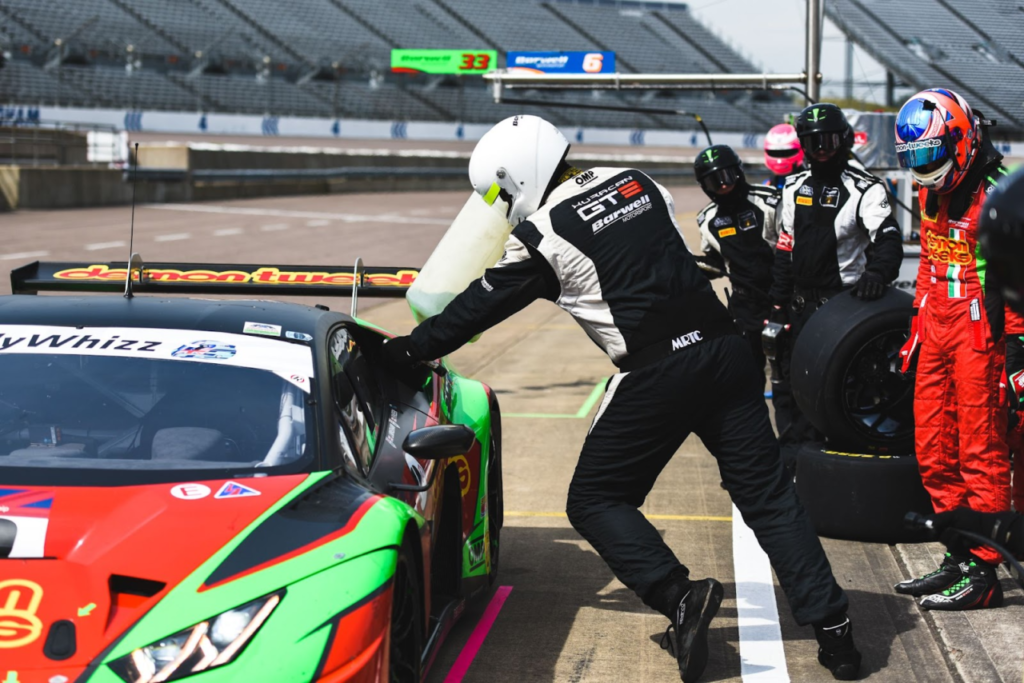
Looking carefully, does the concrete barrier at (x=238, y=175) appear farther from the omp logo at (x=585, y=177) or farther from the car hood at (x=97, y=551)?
the car hood at (x=97, y=551)

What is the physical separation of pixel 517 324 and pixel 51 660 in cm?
1247

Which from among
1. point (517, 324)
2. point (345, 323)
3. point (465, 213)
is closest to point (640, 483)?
point (345, 323)

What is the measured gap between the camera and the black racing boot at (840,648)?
13.9 ft

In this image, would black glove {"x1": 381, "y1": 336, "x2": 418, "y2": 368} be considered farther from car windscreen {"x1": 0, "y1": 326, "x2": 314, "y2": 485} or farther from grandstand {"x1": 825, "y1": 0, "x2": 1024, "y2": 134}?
grandstand {"x1": 825, "y1": 0, "x2": 1024, "y2": 134}

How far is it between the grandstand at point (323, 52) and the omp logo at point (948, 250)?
1407 inches

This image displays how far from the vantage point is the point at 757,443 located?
4.36 m

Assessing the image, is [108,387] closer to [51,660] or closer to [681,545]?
[51,660]

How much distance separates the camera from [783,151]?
923 centimetres

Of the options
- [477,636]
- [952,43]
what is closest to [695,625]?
[477,636]

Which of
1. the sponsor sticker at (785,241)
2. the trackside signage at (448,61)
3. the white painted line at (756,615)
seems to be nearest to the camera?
the white painted line at (756,615)

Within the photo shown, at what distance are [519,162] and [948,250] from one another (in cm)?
185

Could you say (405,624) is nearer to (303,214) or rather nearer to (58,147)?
(303,214)

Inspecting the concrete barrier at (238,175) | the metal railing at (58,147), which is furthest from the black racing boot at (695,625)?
the metal railing at (58,147)

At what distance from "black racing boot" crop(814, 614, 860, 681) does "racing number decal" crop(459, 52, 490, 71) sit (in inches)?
654
